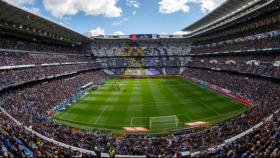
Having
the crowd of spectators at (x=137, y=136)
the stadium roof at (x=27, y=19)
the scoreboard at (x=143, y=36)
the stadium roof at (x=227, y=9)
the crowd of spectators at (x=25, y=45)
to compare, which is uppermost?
the stadium roof at (x=227, y=9)

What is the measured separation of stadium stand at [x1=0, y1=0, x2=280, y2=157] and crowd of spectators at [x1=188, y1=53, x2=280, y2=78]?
0.23m

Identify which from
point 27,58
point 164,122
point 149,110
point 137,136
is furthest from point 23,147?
point 27,58

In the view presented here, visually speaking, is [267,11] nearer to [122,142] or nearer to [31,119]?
[122,142]

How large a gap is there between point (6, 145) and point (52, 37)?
48.6 metres

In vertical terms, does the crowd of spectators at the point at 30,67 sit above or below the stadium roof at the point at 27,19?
below

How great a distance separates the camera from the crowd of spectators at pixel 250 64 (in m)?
41.6

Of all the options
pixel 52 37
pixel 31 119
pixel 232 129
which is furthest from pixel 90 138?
pixel 52 37

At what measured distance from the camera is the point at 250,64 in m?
49.1

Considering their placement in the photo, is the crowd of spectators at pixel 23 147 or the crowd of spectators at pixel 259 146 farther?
the crowd of spectators at pixel 23 147

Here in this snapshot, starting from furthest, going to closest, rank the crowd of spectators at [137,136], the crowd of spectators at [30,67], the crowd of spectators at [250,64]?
1. the crowd of spectators at [250,64]
2. the crowd of spectators at [30,67]
3. the crowd of spectators at [137,136]

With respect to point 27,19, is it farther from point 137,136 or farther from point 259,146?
point 259,146

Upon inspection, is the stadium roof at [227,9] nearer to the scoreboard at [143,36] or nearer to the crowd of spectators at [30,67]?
the scoreboard at [143,36]

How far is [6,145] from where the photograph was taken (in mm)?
17484

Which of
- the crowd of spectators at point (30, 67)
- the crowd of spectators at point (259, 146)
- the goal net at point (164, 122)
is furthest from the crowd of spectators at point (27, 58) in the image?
the crowd of spectators at point (259, 146)
